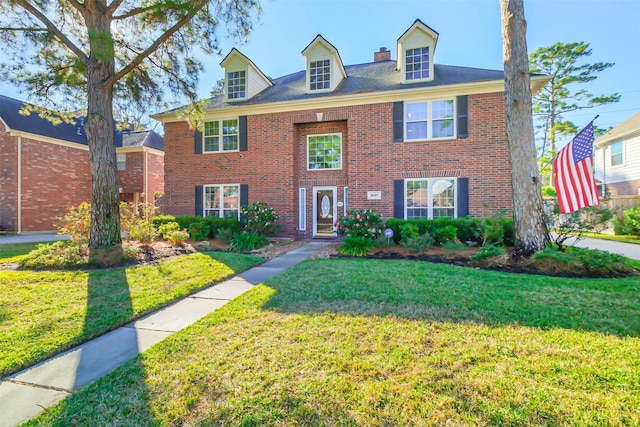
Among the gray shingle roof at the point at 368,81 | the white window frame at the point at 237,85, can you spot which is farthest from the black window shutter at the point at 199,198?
the white window frame at the point at 237,85

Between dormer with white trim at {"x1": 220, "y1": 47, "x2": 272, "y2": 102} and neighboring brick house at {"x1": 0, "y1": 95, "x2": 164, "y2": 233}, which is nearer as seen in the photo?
dormer with white trim at {"x1": 220, "y1": 47, "x2": 272, "y2": 102}

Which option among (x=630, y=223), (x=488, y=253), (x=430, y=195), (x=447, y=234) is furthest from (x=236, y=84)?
(x=630, y=223)

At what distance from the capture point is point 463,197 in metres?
9.93

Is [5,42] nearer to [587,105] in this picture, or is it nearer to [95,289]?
[95,289]

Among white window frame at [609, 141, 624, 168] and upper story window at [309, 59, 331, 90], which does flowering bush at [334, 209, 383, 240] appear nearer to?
upper story window at [309, 59, 331, 90]

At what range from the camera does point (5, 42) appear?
7.85 metres

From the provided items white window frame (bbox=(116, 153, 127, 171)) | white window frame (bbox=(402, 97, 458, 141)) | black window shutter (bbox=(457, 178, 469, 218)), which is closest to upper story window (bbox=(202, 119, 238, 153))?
white window frame (bbox=(402, 97, 458, 141))

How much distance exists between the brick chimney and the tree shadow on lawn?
12141mm

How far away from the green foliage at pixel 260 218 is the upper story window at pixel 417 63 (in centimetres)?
729

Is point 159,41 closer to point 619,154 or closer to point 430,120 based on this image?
point 430,120

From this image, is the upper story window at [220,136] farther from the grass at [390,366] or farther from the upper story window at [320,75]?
the grass at [390,366]

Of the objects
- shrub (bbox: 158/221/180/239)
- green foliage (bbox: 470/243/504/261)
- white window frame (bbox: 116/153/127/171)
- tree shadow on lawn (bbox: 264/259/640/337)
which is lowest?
tree shadow on lawn (bbox: 264/259/640/337)

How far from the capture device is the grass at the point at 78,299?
10.2 ft

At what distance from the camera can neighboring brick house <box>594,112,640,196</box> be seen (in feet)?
50.9
